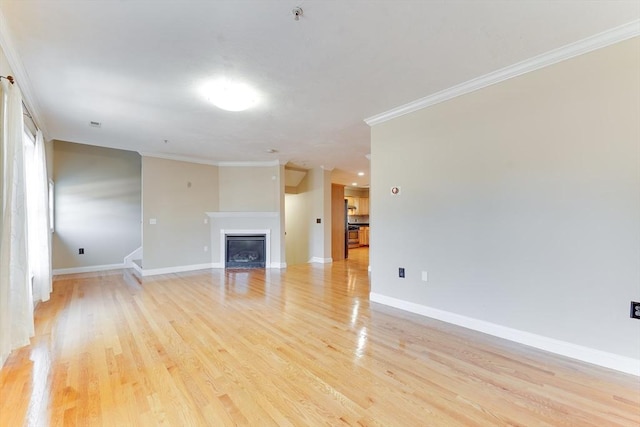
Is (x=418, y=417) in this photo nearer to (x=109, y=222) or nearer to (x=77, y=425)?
(x=77, y=425)

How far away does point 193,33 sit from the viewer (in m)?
1.99

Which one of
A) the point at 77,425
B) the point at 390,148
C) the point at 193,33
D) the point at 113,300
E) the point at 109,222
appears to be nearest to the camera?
the point at 77,425

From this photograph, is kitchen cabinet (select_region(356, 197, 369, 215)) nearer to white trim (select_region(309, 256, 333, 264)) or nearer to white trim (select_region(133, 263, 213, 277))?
white trim (select_region(309, 256, 333, 264))

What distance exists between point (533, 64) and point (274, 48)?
224 cm

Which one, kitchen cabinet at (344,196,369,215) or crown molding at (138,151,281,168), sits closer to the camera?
crown molding at (138,151,281,168)

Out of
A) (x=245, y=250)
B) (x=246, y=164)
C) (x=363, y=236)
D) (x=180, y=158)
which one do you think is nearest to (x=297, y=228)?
(x=245, y=250)

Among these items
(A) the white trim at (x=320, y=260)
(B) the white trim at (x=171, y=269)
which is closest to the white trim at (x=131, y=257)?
(B) the white trim at (x=171, y=269)

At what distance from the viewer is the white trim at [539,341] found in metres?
2.05

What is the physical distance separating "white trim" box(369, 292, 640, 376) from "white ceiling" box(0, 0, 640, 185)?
2.44m

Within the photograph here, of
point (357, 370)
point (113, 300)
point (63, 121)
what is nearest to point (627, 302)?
point (357, 370)

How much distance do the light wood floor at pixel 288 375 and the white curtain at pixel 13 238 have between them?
9.7 inches

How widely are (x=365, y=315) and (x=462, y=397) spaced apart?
1538 mm

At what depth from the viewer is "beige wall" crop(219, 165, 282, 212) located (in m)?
6.56

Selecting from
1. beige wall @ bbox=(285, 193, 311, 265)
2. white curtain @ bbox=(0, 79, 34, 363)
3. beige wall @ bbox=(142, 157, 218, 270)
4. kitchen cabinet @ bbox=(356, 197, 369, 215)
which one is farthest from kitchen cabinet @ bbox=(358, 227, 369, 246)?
white curtain @ bbox=(0, 79, 34, 363)
